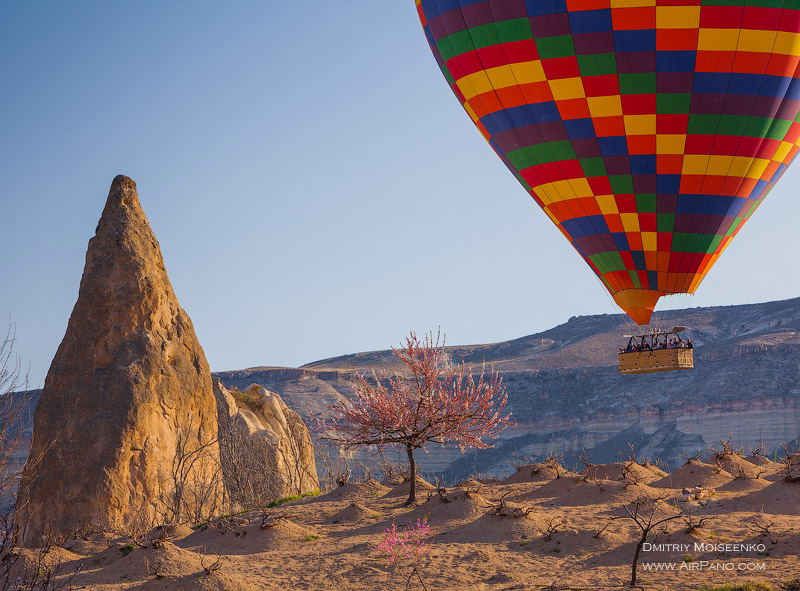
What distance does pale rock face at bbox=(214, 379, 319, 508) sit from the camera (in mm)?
24953

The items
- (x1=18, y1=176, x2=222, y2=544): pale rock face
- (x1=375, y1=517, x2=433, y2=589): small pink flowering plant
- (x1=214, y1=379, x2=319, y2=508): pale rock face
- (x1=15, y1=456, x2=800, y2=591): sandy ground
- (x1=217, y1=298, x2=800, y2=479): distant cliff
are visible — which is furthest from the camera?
(x1=217, y1=298, x2=800, y2=479): distant cliff

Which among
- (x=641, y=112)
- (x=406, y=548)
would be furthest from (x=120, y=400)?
(x=641, y=112)

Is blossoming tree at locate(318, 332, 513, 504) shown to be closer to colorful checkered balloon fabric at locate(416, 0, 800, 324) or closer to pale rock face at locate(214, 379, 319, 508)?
colorful checkered balloon fabric at locate(416, 0, 800, 324)

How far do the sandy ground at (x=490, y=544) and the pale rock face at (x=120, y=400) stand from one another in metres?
1.41

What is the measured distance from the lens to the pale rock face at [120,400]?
16.6 meters

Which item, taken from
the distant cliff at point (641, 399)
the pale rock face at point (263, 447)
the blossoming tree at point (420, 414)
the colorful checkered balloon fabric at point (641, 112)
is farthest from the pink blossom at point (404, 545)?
the distant cliff at point (641, 399)

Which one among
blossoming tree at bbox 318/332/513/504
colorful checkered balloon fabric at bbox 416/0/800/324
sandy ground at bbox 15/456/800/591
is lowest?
sandy ground at bbox 15/456/800/591

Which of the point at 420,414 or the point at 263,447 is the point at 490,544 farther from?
the point at 263,447

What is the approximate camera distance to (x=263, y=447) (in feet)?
90.8

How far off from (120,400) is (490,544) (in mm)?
7753

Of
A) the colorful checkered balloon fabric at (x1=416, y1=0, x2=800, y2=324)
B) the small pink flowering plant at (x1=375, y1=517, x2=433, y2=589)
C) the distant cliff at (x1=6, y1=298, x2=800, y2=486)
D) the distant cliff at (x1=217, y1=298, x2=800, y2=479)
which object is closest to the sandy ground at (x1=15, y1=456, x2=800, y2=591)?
the small pink flowering plant at (x1=375, y1=517, x2=433, y2=589)

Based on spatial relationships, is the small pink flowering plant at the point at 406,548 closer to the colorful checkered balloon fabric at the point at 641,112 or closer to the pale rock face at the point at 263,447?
the colorful checkered balloon fabric at the point at 641,112

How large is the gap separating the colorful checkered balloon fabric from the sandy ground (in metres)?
4.90

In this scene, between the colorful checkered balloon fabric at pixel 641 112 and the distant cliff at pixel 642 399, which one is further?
the distant cliff at pixel 642 399
